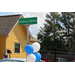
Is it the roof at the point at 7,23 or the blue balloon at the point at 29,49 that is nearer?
the blue balloon at the point at 29,49

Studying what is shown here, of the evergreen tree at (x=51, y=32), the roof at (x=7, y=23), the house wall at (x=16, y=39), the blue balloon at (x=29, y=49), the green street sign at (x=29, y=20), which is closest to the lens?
the blue balloon at (x=29, y=49)

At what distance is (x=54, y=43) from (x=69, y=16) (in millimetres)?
8425

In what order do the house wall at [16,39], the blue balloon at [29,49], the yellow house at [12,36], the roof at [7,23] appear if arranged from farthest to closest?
the house wall at [16,39], the yellow house at [12,36], the roof at [7,23], the blue balloon at [29,49]

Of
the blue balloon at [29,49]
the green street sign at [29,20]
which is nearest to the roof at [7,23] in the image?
the green street sign at [29,20]

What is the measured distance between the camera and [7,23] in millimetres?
15945

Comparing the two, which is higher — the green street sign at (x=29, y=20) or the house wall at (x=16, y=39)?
the green street sign at (x=29, y=20)

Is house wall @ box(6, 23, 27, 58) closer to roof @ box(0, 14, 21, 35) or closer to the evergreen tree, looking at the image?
roof @ box(0, 14, 21, 35)

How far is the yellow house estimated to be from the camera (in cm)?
1441

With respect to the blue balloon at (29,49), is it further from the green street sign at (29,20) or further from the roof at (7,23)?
the roof at (7,23)

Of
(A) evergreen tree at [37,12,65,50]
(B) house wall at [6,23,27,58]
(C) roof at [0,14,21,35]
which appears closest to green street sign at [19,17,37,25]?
(C) roof at [0,14,21,35]

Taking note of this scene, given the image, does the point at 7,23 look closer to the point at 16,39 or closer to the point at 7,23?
the point at 7,23

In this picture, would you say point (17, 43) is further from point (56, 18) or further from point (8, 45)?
point (56, 18)

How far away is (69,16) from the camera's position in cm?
3591

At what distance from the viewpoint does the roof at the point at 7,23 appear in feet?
46.9
